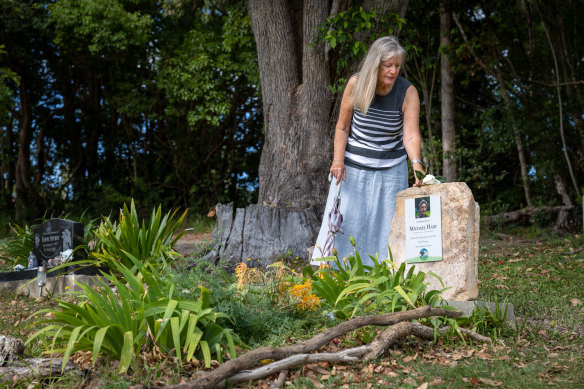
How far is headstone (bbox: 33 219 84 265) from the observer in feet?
19.6

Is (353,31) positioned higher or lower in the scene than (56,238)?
higher

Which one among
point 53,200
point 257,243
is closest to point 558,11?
point 257,243

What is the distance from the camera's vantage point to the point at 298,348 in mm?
2785

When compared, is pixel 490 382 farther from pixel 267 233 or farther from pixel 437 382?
pixel 267 233

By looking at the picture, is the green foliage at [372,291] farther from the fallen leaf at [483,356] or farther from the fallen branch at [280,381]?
the fallen branch at [280,381]

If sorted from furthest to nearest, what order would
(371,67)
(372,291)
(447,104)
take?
(447,104), (371,67), (372,291)

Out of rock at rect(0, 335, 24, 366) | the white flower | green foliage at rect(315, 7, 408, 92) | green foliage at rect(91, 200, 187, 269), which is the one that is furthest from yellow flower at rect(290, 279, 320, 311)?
green foliage at rect(315, 7, 408, 92)

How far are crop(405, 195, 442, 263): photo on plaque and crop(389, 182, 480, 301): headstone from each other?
3 centimetres

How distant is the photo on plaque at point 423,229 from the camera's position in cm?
385

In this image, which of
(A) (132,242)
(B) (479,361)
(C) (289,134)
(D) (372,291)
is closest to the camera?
(B) (479,361)

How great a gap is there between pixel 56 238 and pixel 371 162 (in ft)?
12.2

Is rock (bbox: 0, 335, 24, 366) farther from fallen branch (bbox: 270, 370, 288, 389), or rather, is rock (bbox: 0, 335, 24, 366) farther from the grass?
fallen branch (bbox: 270, 370, 288, 389)

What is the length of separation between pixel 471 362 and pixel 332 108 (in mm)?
4900

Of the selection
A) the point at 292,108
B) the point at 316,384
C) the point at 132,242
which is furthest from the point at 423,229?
the point at 292,108
